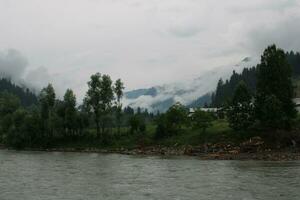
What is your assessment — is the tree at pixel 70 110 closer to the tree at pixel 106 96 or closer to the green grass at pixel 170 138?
the green grass at pixel 170 138

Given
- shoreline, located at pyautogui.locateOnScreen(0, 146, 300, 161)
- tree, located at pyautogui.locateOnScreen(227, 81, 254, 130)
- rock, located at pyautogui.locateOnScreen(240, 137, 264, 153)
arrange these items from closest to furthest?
shoreline, located at pyautogui.locateOnScreen(0, 146, 300, 161)
rock, located at pyautogui.locateOnScreen(240, 137, 264, 153)
tree, located at pyautogui.locateOnScreen(227, 81, 254, 130)

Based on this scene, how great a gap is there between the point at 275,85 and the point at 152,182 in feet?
204

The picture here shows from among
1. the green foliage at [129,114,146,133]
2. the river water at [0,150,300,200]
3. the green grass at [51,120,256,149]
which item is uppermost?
the green foliage at [129,114,146,133]

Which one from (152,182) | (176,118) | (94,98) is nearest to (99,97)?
(94,98)

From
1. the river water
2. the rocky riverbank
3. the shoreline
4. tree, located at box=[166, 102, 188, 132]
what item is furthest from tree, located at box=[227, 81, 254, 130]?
the river water

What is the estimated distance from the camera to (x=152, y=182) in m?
53.2

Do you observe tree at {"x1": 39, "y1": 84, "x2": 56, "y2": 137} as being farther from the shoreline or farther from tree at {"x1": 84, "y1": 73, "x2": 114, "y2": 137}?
the shoreline

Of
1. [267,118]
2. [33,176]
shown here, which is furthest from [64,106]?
[33,176]

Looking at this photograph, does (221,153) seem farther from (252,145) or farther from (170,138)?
(170,138)

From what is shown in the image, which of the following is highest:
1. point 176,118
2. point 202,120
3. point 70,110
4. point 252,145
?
point 70,110

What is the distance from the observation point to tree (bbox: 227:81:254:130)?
108 meters

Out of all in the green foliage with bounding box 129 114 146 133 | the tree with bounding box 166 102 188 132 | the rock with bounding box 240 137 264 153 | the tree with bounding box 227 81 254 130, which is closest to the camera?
the rock with bounding box 240 137 264 153

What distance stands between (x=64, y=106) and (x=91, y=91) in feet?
38.0

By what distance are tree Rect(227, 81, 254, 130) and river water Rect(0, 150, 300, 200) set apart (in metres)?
38.1
